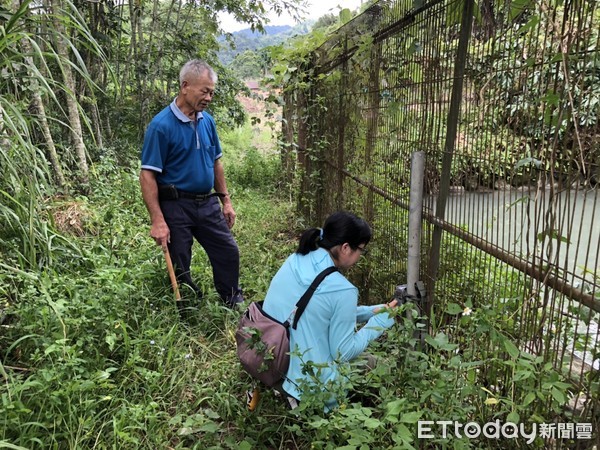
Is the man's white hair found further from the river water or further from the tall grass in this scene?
the river water

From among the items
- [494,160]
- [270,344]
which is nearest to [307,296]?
[270,344]

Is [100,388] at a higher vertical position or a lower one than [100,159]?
lower

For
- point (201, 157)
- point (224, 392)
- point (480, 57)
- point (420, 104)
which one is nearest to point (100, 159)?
point (201, 157)

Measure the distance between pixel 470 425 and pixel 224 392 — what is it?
1358 millimetres

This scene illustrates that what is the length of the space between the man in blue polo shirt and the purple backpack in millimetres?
1298

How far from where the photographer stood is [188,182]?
10.2 feet

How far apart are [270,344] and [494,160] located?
3.92 ft

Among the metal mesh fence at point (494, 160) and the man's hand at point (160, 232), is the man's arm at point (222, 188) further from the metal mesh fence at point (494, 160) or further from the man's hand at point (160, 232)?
the metal mesh fence at point (494, 160)

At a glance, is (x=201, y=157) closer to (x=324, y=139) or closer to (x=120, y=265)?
(x=120, y=265)

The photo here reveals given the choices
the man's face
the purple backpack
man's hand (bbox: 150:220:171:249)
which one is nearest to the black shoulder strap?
the purple backpack

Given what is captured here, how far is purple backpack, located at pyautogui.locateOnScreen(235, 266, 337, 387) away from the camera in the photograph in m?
1.92

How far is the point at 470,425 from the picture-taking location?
1.53m

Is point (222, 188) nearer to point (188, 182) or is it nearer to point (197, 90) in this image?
point (188, 182)

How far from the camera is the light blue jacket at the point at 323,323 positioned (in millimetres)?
1948
